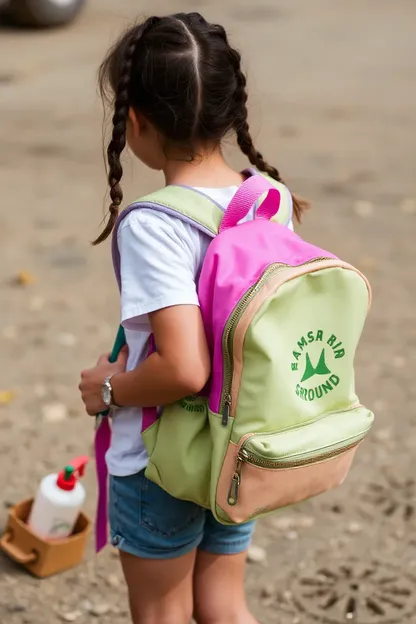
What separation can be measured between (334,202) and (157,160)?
4.52 m

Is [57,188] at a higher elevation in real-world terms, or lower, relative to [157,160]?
lower

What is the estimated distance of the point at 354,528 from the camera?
11.5 feet

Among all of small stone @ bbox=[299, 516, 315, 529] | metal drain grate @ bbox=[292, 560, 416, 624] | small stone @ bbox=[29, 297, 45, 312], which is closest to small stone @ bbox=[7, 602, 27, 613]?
metal drain grate @ bbox=[292, 560, 416, 624]

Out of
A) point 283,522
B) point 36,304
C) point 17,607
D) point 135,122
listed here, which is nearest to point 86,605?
point 17,607

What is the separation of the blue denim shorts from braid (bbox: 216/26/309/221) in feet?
2.46

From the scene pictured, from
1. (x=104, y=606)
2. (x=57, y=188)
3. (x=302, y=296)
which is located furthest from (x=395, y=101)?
(x=302, y=296)

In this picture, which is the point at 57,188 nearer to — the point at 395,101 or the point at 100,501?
the point at 395,101

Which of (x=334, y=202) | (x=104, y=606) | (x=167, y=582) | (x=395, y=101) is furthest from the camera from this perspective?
(x=395, y=101)

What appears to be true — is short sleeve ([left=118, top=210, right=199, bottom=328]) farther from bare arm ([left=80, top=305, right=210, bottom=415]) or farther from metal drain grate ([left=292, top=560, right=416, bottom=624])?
metal drain grate ([left=292, top=560, right=416, bottom=624])

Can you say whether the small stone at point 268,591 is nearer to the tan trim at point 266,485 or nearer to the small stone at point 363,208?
the tan trim at point 266,485

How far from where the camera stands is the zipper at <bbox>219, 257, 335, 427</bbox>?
76.6 inches

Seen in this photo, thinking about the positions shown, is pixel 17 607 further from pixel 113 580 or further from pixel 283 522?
pixel 283 522

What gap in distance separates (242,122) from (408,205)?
15.0 ft

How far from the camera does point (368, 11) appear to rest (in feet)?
41.0
